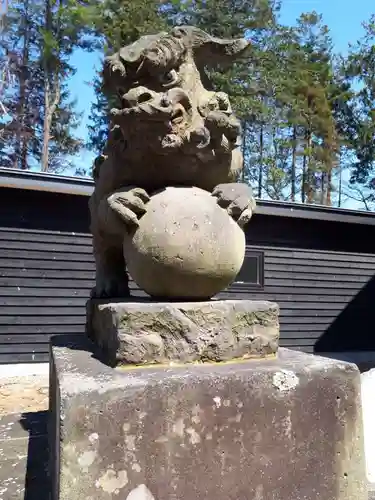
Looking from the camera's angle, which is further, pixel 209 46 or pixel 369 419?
pixel 369 419

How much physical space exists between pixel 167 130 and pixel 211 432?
1.12 meters

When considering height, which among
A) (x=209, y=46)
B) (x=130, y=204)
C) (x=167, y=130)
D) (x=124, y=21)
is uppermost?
(x=124, y=21)

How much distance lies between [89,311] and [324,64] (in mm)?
20450

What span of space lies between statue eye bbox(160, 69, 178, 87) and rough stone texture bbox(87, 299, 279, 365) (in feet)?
2.99

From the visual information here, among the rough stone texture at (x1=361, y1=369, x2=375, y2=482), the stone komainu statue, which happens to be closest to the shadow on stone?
the stone komainu statue

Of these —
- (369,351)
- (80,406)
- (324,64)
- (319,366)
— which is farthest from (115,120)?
(324,64)

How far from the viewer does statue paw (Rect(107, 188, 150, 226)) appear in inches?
74.9

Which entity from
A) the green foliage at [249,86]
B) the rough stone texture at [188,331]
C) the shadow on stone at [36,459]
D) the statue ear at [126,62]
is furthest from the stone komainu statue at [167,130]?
the green foliage at [249,86]

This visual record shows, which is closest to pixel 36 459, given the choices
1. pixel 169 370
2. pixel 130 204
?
pixel 169 370

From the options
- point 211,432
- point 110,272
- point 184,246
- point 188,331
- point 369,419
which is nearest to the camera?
point 211,432

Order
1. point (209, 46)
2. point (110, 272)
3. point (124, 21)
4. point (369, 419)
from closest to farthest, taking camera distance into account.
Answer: point (209, 46)
point (110, 272)
point (369, 419)
point (124, 21)

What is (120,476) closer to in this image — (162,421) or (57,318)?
(162,421)

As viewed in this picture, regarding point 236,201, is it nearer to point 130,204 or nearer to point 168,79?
point 130,204

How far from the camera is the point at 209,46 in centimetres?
215
